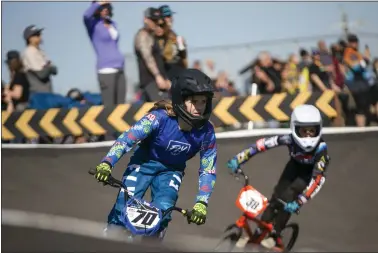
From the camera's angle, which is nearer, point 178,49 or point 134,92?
point 178,49

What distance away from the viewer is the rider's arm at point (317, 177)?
9117mm

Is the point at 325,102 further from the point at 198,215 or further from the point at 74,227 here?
the point at 74,227

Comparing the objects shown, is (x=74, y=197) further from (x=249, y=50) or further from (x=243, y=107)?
(x=249, y=50)

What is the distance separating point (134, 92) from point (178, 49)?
306cm

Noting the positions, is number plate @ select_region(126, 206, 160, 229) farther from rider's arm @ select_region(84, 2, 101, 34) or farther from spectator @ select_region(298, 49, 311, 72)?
spectator @ select_region(298, 49, 311, 72)

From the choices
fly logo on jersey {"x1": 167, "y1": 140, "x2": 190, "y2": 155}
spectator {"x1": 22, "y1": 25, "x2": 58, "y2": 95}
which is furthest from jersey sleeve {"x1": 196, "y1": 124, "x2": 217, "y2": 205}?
spectator {"x1": 22, "y1": 25, "x2": 58, "y2": 95}

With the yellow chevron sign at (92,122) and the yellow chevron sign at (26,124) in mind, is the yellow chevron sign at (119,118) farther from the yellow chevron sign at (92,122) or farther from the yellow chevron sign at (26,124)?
the yellow chevron sign at (26,124)

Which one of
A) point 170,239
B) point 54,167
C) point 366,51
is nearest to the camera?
point 170,239

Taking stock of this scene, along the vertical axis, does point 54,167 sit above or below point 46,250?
below

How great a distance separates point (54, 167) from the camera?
1323 centimetres

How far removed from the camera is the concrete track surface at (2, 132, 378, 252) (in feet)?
35.6

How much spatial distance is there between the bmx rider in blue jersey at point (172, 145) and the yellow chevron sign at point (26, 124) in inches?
323

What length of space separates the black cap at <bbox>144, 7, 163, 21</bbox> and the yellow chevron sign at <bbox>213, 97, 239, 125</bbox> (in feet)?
9.23

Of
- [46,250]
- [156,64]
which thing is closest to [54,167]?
[156,64]
